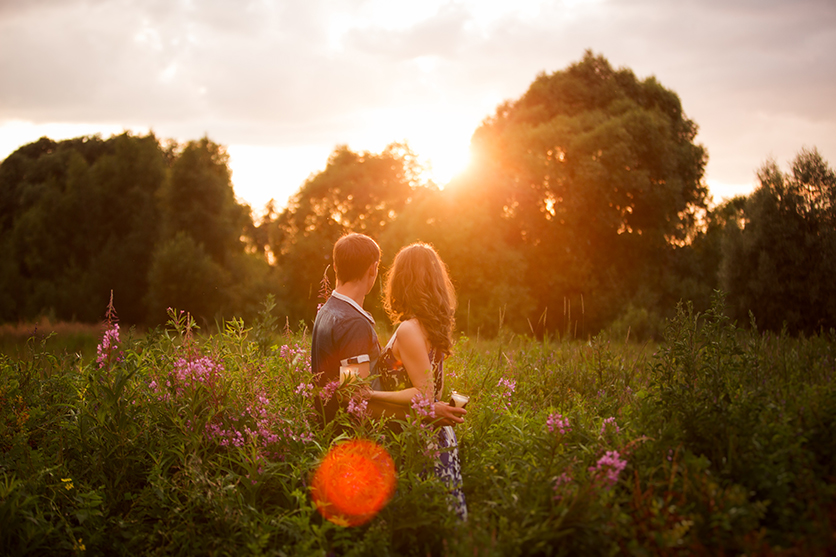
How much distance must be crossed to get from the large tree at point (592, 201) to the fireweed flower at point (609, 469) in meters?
20.7

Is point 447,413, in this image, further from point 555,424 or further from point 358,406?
point 555,424

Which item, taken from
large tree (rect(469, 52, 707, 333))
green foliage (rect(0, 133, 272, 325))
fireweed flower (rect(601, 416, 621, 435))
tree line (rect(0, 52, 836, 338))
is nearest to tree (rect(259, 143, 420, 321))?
tree line (rect(0, 52, 836, 338))

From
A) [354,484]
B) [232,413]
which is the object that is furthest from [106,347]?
[354,484]

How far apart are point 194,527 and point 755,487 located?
3.24m

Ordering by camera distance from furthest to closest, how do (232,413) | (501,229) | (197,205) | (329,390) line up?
(197,205)
(501,229)
(232,413)
(329,390)

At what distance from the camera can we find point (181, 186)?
2834cm

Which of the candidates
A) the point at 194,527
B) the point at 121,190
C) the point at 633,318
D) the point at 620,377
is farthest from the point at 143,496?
the point at 121,190

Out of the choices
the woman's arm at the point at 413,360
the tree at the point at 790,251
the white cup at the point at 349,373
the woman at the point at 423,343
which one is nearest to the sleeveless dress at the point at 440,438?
the woman at the point at 423,343

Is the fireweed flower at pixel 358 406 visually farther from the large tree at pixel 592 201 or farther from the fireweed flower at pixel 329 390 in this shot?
the large tree at pixel 592 201

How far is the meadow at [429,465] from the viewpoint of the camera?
2715 mm

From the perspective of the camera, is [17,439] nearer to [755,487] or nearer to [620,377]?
[755,487]

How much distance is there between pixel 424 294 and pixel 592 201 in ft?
73.6

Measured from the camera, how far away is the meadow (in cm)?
271

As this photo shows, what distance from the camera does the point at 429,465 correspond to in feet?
11.3
